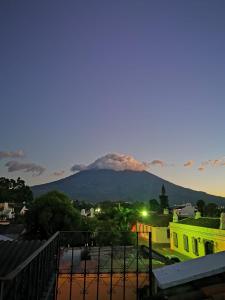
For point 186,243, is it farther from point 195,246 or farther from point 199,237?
point 199,237

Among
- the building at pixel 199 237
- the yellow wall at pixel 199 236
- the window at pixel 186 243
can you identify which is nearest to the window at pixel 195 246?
the building at pixel 199 237

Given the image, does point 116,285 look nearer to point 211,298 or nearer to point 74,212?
point 211,298

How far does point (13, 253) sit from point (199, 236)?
65.6 ft

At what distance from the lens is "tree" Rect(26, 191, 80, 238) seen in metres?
30.0

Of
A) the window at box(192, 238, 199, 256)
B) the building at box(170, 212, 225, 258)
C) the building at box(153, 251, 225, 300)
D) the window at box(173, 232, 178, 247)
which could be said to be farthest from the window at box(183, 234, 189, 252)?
the building at box(153, 251, 225, 300)

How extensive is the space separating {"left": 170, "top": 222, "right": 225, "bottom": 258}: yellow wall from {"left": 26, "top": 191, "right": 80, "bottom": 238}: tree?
37.6 ft

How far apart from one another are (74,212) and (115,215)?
7.85 meters

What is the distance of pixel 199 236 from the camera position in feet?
74.9

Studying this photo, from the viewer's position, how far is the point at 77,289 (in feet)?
50.3

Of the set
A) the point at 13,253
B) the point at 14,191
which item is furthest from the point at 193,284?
the point at 14,191

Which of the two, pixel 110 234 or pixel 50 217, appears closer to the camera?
pixel 110 234

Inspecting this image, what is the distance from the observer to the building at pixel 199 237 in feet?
64.7

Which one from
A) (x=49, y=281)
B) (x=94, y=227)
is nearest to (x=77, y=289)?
(x=49, y=281)

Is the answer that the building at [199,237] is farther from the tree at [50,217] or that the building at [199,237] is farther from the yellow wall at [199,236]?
the tree at [50,217]
